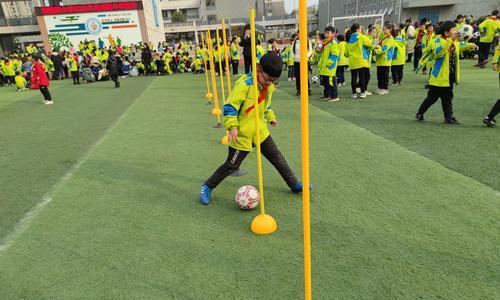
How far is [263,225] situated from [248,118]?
1190mm

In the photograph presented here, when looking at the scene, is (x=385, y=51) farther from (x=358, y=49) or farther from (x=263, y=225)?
(x=263, y=225)

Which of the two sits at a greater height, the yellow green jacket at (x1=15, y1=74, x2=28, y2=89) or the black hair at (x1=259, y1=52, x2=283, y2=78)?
the black hair at (x1=259, y1=52, x2=283, y2=78)

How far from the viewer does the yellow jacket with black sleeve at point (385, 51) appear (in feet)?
33.3

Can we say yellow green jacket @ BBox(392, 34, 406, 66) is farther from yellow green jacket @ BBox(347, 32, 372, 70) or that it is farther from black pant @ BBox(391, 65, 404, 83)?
yellow green jacket @ BBox(347, 32, 372, 70)

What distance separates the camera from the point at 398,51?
36.2 ft

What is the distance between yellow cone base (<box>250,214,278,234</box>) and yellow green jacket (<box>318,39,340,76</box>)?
7.24 metres

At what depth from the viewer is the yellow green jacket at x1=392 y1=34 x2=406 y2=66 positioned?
1089cm

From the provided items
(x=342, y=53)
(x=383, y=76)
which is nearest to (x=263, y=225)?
(x=342, y=53)

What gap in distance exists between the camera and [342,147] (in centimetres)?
609

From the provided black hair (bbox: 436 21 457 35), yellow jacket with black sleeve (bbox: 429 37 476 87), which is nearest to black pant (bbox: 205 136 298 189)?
yellow jacket with black sleeve (bbox: 429 37 476 87)

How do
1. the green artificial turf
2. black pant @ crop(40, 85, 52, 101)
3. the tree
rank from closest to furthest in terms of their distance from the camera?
the green artificial turf → black pant @ crop(40, 85, 52, 101) → the tree

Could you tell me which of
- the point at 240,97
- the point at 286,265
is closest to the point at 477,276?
Answer: the point at 286,265

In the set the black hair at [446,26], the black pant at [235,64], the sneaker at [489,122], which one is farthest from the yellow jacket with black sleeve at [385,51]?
the black pant at [235,64]

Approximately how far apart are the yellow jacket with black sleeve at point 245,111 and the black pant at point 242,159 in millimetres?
88
